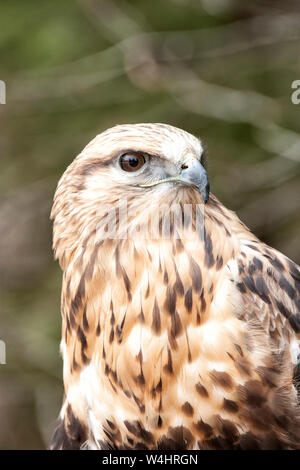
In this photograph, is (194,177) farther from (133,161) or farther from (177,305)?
(177,305)

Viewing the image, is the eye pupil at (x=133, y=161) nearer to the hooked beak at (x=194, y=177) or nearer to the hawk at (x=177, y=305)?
the hawk at (x=177, y=305)

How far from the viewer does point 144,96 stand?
4875mm

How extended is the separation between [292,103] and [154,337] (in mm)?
2632

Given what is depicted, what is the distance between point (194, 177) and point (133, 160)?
0.89ft

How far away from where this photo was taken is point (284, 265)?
2.58 metres

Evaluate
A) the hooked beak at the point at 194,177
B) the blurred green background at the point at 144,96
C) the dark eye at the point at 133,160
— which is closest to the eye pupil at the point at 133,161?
the dark eye at the point at 133,160

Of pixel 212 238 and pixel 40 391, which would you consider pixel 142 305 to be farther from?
pixel 40 391

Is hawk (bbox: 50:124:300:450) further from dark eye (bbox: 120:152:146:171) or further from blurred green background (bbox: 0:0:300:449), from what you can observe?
blurred green background (bbox: 0:0:300:449)

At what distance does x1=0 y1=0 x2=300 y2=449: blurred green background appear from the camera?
457 centimetres

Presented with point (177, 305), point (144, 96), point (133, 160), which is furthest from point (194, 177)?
point (144, 96)

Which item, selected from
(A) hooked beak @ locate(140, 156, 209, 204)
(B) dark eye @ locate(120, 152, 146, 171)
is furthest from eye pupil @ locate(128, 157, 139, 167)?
(A) hooked beak @ locate(140, 156, 209, 204)

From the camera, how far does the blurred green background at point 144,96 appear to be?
457cm

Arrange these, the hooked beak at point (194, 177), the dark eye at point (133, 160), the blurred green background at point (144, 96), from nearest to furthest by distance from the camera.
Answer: the hooked beak at point (194, 177) → the dark eye at point (133, 160) → the blurred green background at point (144, 96)

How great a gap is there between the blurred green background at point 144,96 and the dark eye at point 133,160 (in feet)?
6.55
